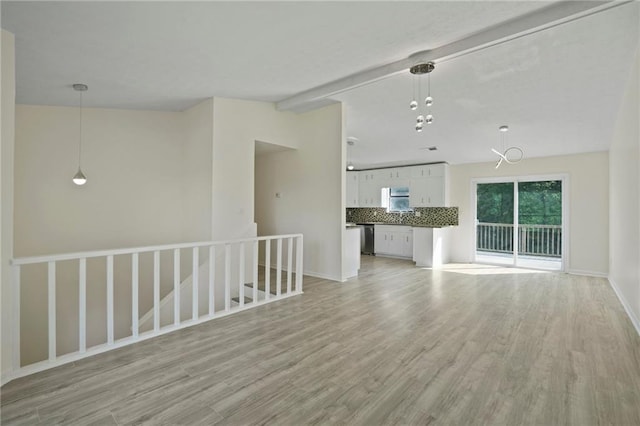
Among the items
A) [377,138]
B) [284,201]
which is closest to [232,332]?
[284,201]

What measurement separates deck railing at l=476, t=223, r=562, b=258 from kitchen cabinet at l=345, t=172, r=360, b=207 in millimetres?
3485

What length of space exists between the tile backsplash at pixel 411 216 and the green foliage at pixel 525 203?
0.73 meters

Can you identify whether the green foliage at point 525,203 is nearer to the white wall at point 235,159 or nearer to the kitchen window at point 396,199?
the kitchen window at point 396,199

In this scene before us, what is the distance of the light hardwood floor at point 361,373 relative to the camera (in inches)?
72.9

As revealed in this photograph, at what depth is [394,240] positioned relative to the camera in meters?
8.38

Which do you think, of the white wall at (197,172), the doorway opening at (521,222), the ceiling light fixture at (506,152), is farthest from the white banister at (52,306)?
the doorway opening at (521,222)

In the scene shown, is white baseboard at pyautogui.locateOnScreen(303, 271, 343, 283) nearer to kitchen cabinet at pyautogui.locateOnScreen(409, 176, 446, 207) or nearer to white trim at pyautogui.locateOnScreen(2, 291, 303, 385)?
white trim at pyautogui.locateOnScreen(2, 291, 303, 385)

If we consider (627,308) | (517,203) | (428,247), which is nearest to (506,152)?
(517,203)

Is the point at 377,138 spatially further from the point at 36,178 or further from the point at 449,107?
the point at 36,178

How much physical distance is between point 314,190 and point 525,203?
5.04m

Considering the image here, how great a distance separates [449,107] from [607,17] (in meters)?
2.03

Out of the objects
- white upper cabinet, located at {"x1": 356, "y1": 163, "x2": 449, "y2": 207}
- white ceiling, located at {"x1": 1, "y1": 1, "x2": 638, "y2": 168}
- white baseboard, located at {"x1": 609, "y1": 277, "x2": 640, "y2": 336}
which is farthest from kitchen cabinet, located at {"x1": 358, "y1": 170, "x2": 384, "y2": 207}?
white baseboard, located at {"x1": 609, "y1": 277, "x2": 640, "y2": 336}

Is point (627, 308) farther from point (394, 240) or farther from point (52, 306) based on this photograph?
point (52, 306)

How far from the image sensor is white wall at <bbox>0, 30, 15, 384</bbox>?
7.13 feet
